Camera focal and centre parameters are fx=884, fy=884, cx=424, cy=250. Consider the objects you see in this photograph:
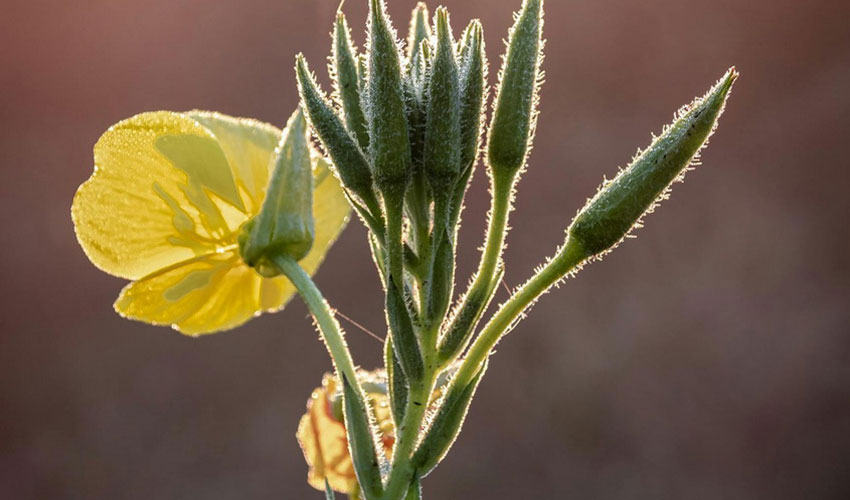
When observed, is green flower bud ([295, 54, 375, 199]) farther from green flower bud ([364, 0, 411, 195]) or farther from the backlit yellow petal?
the backlit yellow petal

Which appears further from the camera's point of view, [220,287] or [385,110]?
[220,287]

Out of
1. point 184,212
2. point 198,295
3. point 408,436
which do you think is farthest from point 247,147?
point 408,436

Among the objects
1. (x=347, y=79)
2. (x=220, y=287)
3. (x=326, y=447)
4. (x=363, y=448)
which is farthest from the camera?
(x=220, y=287)

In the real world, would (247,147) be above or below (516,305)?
above

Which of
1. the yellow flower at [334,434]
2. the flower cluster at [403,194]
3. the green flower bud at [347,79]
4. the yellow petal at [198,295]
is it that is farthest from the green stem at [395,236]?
the yellow petal at [198,295]

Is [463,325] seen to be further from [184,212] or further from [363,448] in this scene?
[184,212]

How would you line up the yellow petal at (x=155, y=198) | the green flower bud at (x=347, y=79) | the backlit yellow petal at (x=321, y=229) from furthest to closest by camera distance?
the backlit yellow petal at (x=321, y=229) → the yellow petal at (x=155, y=198) → the green flower bud at (x=347, y=79)

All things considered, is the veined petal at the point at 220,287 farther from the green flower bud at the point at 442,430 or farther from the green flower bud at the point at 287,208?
the green flower bud at the point at 442,430
